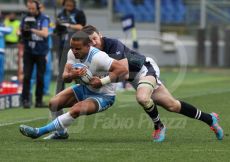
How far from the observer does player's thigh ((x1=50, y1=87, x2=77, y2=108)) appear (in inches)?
472

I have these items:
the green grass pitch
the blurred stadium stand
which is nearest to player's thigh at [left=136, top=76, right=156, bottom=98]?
the green grass pitch

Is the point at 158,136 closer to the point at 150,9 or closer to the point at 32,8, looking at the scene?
the point at 32,8

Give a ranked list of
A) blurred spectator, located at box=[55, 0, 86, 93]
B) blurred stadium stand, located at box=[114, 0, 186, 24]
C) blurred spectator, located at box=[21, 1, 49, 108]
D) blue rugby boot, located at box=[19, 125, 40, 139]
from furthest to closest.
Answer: blurred stadium stand, located at box=[114, 0, 186, 24] < blurred spectator, located at box=[21, 1, 49, 108] < blurred spectator, located at box=[55, 0, 86, 93] < blue rugby boot, located at box=[19, 125, 40, 139]

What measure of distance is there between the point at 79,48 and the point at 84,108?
0.77 meters

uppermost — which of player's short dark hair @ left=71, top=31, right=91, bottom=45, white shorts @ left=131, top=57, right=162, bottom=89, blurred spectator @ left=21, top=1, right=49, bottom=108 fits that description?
player's short dark hair @ left=71, top=31, right=91, bottom=45

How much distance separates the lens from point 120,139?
40.3 ft

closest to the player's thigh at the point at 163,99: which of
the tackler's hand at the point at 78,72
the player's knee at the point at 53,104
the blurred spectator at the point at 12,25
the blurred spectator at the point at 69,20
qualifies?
the tackler's hand at the point at 78,72

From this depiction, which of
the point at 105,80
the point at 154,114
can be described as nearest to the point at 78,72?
the point at 105,80

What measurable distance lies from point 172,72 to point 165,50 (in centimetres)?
441

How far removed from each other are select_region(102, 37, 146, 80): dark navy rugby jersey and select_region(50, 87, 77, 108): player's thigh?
748 millimetres

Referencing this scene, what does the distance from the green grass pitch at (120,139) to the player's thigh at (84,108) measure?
399 millimetres

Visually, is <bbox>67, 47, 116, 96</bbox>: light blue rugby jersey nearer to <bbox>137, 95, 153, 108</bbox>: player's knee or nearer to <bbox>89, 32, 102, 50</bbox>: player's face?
<bbox>89, 32, 102, 50</bbox>: player's face

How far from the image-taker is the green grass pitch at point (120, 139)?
34.0 ft

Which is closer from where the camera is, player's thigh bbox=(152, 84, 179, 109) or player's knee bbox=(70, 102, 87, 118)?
player's knee bbox=(70, 102, 87, 118)
